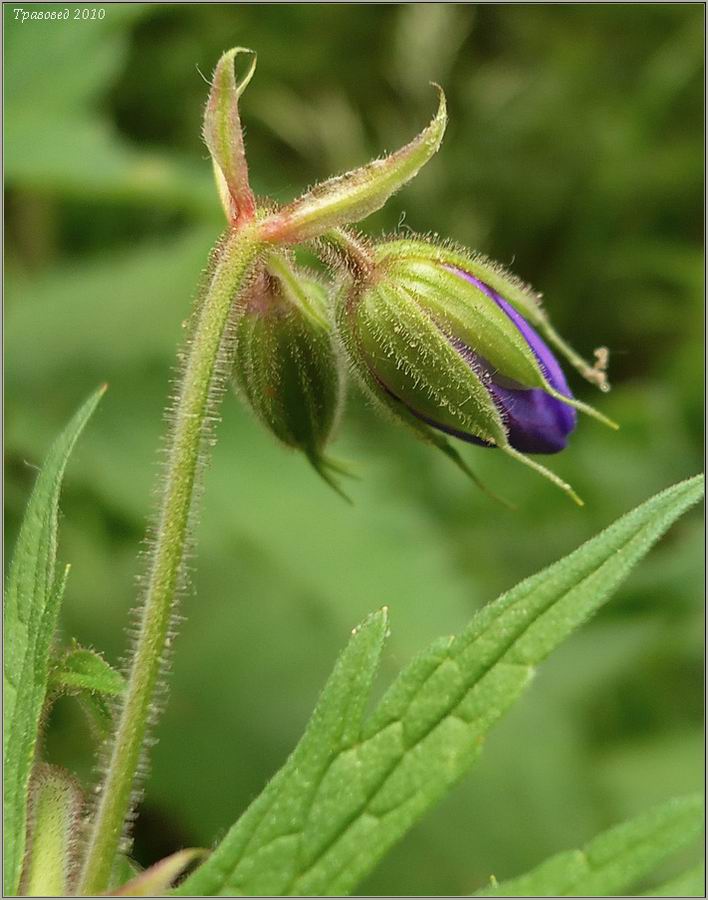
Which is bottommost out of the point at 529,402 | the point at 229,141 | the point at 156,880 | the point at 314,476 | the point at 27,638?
the point at 156,880

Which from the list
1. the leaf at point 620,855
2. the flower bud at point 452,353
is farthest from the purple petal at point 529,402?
the leaf at point 620,855

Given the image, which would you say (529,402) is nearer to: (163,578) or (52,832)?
(163,578)

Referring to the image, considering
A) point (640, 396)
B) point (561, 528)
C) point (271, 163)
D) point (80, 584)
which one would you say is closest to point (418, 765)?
point (80, 584)

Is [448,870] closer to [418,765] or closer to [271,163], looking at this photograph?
[418,765]

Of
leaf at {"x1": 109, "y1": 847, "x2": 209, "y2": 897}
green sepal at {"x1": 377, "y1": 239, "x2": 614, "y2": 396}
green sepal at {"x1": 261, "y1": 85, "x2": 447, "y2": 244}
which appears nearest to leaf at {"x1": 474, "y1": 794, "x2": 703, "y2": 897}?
Answer: leaf at {"x1": 109, "y1": 847, "x2": 209, "y2": 897}

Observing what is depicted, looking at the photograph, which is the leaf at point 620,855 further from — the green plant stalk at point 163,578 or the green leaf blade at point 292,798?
the green plant stalk at point 163,578

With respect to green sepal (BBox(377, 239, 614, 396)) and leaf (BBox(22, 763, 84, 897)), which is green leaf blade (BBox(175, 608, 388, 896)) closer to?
leaf (BBox(22, 763, 84, 897))

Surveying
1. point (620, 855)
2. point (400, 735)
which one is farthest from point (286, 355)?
point (620, 855)
